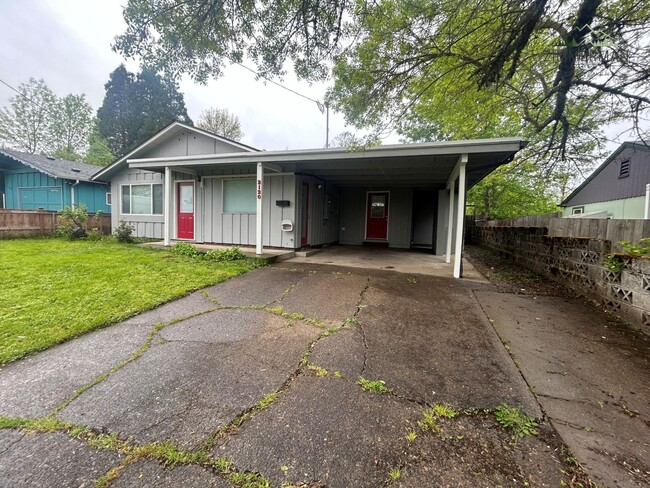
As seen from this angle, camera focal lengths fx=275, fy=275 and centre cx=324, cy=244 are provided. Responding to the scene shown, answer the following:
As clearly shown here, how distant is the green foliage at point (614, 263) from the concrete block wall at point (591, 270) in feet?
0.15

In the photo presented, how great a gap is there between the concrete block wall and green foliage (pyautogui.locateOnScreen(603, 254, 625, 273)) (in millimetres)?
45

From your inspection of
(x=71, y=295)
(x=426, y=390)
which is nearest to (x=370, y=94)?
(x=426, y=390)

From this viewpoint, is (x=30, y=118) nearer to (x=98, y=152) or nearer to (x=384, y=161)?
(x=98, y=152)

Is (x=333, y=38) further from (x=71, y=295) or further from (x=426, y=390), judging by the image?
(x=71, y=295)

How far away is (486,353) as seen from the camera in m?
2.52

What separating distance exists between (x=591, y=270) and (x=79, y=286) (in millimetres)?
7405

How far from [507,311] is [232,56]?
5550 millimetres

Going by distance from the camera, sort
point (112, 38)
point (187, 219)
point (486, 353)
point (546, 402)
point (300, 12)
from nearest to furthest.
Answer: point (546, 402) < point (486, 353) < point (112, 38) < point (300, 12) < point (187, 219)

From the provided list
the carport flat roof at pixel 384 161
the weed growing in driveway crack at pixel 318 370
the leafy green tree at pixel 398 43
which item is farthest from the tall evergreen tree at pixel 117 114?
the weed growing in driveway crack at pixel 318 370

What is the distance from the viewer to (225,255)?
6492 millimetres

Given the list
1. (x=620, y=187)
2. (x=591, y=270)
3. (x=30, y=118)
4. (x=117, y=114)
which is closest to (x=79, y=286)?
(x=591, y=270)

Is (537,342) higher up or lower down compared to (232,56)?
lower down

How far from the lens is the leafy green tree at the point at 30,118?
24062 millimetres

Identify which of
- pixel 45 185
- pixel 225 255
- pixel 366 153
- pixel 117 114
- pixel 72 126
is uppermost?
pixel 117 114
